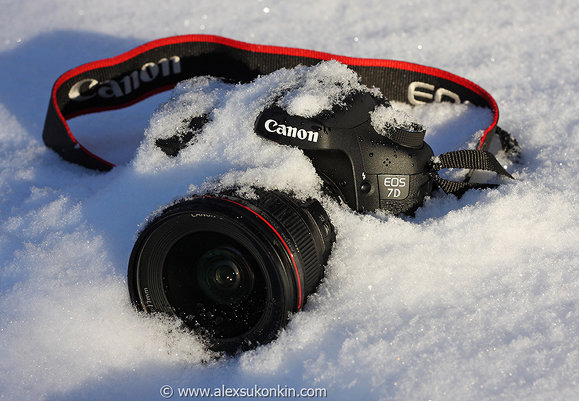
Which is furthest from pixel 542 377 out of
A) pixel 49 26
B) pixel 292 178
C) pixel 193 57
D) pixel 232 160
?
pixel 49 26

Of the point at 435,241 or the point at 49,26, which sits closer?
the point at 435,241

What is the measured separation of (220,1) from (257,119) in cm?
111

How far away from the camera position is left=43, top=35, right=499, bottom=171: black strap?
66.0 inches

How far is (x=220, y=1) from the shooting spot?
213 cm

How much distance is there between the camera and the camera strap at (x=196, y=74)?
1660mm

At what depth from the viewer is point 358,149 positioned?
116cm

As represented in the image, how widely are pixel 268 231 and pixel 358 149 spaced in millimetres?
292

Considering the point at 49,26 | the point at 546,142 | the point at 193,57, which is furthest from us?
the point at 49,26

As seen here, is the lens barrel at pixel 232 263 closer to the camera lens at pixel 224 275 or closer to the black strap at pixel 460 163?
the camera lens at pixel 224 275

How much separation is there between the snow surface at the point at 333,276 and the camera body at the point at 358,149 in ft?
0.11

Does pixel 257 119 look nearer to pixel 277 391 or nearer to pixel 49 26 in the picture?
pixel 277 391
